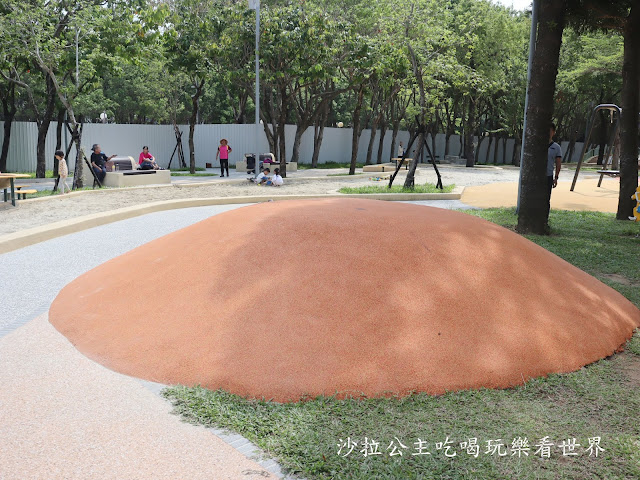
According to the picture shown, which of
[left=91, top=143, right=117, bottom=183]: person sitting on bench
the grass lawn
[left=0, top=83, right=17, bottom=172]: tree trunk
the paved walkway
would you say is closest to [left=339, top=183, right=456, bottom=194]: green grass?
[left=91, top=143, right=117, bottom=183]: person sitting on bench

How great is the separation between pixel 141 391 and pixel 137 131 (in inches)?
1152

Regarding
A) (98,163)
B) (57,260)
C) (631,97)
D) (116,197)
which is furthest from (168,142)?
(631,97)

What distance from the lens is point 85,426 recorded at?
11.4 ft

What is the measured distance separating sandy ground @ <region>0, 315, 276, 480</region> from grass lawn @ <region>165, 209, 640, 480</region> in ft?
0.66

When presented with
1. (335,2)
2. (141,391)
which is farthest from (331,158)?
(141,391)

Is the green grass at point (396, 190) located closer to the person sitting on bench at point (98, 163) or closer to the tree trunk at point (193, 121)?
the person sitting on bench at point (98, 163)

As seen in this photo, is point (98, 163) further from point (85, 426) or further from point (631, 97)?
point (85, 426)

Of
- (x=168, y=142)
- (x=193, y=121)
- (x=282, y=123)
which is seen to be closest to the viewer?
(x=282, y=123)

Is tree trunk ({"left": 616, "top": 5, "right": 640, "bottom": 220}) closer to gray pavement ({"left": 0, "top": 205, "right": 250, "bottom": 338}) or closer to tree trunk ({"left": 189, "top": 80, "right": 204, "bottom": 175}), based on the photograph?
gray pavement ({"left": 0, "top": 205, "right": 250, "bottom": 338})

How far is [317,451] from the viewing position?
10.3 ft

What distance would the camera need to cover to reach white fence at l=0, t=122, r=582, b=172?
26.7 meters

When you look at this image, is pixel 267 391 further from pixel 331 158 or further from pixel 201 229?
pixel 331 158

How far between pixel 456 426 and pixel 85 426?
219 centimetres

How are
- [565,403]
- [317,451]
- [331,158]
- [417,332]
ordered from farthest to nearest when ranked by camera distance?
[331,158], [417,332], [565,403], [317,451]
